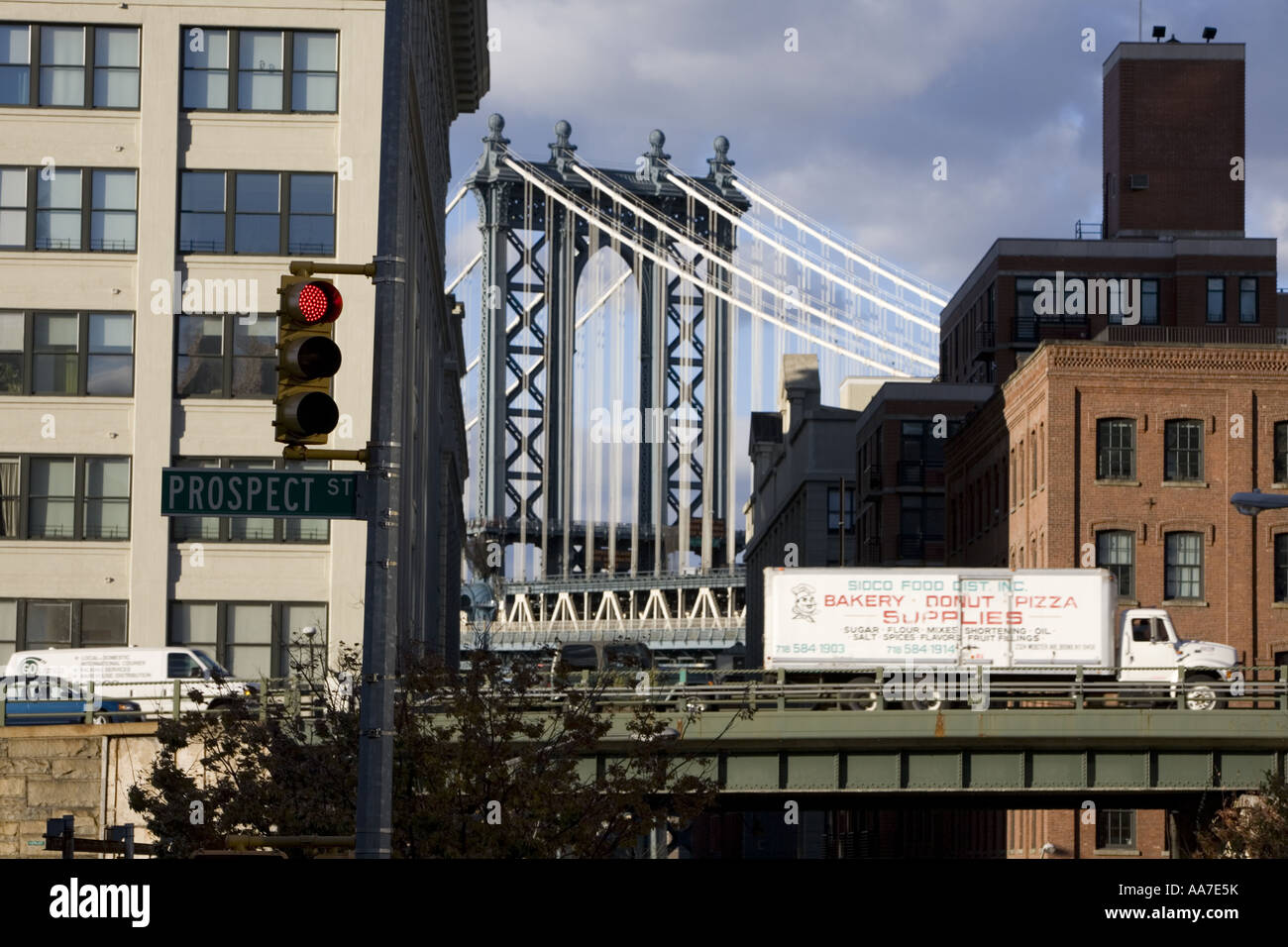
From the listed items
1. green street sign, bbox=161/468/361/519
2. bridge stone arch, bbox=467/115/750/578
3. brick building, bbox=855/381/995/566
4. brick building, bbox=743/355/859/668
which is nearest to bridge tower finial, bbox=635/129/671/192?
bridge stone arch, bbox=467/115/750/578

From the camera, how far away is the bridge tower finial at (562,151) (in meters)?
195

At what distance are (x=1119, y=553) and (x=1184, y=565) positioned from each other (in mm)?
2020

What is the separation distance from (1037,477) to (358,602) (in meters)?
26.1

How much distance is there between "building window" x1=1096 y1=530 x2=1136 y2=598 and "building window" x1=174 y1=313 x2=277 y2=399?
27.3 m

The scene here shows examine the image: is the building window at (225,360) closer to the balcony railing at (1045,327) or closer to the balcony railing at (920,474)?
the balcony railing at (1045,327)

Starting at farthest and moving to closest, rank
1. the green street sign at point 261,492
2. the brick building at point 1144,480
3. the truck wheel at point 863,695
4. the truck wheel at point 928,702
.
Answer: the brick building at point 1144,480 < the truck wheel at point 928,702 < the truck wheel at point 863,695 < the green street sign at point 261,492

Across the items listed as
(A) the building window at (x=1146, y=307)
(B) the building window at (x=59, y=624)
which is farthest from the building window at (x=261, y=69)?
(A) the building window at (x=1146, y=307)

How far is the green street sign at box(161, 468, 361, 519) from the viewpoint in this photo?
1409cm

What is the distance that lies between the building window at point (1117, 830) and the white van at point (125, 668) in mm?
30187

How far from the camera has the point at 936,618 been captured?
5341cm

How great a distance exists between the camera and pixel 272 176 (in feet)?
172
